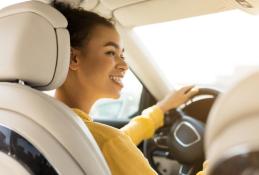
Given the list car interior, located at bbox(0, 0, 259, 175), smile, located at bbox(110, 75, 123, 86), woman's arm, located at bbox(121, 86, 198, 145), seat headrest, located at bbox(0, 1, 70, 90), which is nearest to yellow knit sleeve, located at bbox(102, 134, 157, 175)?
car interior, located at bbox(0, 0, 259, 175)

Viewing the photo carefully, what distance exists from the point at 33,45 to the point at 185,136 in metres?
1.09

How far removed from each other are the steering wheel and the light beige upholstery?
165 cm

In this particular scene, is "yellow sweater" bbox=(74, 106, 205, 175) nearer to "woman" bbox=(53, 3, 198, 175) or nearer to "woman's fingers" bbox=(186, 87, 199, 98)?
"woman" bbox=(53, 3, 198, 175)

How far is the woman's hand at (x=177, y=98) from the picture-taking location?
8.00 ft

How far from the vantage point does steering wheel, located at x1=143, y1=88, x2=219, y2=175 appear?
2258mm

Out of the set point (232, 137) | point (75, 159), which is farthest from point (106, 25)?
point (232, 137)

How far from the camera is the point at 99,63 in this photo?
1.80 meters

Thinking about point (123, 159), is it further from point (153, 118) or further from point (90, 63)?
point (153, 118)

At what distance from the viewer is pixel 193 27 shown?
2.48m

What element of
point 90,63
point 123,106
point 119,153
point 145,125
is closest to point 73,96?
point 90,63

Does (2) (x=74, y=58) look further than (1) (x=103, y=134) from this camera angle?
Yes

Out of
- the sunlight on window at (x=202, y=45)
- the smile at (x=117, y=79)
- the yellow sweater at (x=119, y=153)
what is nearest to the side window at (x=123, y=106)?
the sunlight on window at (x=202, y=45)

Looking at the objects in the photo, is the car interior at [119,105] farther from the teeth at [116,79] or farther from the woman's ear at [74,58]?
the teeth at [116,79]

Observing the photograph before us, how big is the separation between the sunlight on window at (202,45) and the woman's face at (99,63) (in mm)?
558
